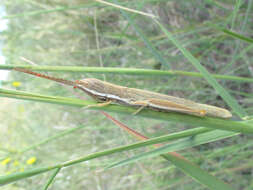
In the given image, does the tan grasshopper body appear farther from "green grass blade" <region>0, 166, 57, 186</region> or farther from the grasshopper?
"green grass blade" <region>0, 166, 57, 186</region>

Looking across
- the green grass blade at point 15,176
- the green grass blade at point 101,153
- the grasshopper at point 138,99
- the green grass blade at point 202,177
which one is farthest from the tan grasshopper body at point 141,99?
the green grass blade at point 15,176

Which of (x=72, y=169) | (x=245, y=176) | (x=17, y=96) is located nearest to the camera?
(x=17, y=96)

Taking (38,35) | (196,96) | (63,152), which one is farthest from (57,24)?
(196,96)

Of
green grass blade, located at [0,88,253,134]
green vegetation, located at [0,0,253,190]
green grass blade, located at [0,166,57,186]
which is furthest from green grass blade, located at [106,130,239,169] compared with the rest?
green grass blade, located at [0,166,57,186]

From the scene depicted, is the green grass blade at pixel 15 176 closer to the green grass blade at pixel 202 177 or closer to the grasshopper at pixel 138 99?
the grasshopper at pixel 138 99

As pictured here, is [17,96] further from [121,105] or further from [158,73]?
[158,73]

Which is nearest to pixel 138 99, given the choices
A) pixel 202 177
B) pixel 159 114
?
pixel 159 114
